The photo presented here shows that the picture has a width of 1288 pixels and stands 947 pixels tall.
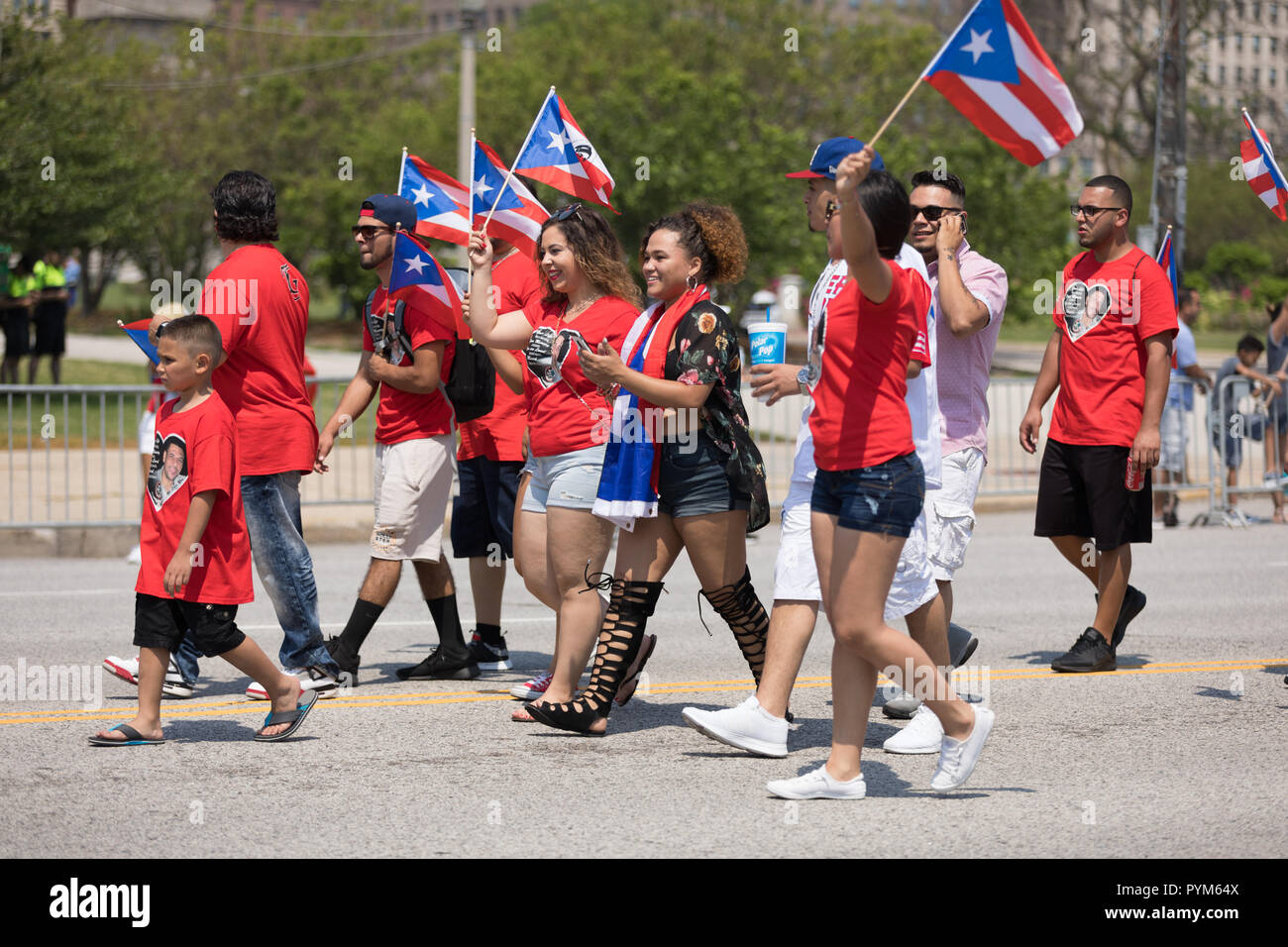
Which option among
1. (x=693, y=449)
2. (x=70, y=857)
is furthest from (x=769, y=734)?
(x=70, y=857)

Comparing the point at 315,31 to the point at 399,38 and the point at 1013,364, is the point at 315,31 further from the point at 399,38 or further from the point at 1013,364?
the point at 1013,364

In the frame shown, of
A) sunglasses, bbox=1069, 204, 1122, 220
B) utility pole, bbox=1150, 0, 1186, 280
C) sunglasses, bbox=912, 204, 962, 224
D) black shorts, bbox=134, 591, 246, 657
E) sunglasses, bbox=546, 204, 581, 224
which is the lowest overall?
black shorts, bbox=134, 591, 246, 657

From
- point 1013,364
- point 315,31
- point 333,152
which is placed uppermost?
point 315,31

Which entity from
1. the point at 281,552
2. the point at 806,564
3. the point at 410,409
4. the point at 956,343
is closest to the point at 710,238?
the point at 956,343

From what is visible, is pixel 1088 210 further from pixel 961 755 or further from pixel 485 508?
pixel 961 755

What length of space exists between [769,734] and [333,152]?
44.6m

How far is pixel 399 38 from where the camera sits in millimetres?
57156

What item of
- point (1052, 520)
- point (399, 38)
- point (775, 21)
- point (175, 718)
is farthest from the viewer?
point (399, 38)

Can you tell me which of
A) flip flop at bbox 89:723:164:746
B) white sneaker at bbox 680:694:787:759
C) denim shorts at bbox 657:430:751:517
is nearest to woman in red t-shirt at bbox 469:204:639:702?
denim shorts at bbox 657:430:751:517

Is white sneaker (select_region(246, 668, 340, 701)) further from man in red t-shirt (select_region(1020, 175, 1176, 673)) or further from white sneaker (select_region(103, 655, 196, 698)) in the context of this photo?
man in red t-shirt (select_region(1020, 175, 1176, 673))

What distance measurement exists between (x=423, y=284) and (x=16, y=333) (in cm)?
1663

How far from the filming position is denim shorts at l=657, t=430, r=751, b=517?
6.00 m

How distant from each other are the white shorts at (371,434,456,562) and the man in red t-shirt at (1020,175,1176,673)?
8.92ft
